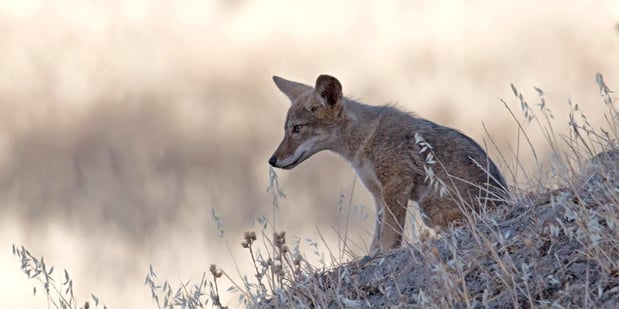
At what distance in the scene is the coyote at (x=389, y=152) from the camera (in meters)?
6.78

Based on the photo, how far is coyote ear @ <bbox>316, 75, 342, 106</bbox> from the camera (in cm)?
754

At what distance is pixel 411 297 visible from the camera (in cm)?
446

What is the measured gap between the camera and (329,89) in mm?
7652

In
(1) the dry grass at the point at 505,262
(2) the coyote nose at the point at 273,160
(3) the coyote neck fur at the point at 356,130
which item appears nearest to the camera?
(1) the dry grass at the point at 505,262

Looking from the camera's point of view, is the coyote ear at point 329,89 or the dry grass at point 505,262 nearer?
the dry grass at point 505,262

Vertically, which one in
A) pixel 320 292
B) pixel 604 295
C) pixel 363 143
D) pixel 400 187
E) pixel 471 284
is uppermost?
pixel 363 143

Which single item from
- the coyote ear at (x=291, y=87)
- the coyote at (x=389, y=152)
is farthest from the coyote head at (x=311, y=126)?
the coyote ear at (x=291, y=87)

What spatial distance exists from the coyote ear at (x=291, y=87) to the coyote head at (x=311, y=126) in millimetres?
481

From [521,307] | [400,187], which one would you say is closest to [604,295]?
[521,307]

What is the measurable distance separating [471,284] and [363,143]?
126 inches

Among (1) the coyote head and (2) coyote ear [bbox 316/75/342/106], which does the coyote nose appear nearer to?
(1) the coyote head

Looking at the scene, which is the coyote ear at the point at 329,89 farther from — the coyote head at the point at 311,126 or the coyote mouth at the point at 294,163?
the coyote mouth at the point at 294,163

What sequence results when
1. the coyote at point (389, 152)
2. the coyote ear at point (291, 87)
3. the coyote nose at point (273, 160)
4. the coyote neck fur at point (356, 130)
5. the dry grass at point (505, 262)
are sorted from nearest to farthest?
the dry grass at point (505, 262), the coyote at point (389, 152), the coyote neck fur at point (356, 130), the coyote nose at point (273, 160), the coyote ear at point (291, 87)

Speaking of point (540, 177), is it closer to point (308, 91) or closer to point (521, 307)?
point (521, 307)
